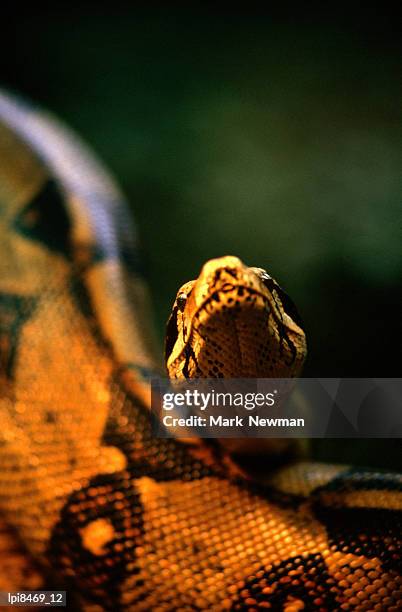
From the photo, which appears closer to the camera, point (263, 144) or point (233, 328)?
point (233, 328)

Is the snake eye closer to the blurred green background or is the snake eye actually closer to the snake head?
the snake head

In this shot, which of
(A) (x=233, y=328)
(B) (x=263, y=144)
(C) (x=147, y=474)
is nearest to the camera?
(A) (x=233, y=328)

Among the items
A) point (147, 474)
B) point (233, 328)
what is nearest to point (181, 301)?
point (233, 328)

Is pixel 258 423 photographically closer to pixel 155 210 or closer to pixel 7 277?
pixel 7 277

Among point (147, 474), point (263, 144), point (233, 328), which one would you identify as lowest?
point (147, 474)

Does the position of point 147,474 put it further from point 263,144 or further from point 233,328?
point 263,144

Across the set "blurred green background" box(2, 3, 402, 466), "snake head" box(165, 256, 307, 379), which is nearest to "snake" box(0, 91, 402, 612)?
"snake head" box(165, 256, 307, 379)

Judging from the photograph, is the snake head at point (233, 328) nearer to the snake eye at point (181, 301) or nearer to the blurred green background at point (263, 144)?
the snake eye at point (181, 301)

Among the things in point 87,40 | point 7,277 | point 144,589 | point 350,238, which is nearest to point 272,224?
point 350,238

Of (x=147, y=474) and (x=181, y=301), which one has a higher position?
(x=181, y=301)
